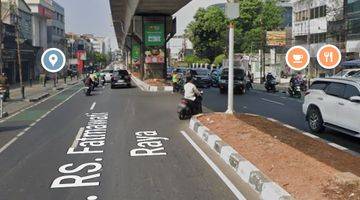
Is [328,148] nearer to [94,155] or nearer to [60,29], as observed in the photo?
[94,155]

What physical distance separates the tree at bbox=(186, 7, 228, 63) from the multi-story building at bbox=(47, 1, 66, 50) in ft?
112

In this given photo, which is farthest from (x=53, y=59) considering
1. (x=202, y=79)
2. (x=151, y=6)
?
(x=202, y=79)

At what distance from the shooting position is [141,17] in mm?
41875

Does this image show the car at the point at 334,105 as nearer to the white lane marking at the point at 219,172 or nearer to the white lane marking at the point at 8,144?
the white lane marking at the point at 219,172

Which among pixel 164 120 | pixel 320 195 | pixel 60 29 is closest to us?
pixel 320 195

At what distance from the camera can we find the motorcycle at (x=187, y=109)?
1781cm

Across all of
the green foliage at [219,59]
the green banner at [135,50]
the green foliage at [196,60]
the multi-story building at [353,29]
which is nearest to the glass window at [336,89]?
the multi-story building at [353,29]

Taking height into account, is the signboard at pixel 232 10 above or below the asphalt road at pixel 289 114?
above

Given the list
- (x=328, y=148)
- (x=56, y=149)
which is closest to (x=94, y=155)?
(x=56, y=149)

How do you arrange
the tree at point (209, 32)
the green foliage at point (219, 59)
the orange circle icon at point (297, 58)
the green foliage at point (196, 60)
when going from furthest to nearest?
1. the green foliage at point (196, 60)
2. the tree at point (209, 32)
3. the green foliage at point (219, 59)
4. the orange circle icon at point (297, 58)

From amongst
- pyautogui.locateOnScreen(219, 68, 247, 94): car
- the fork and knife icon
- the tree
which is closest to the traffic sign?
pyautogui.locateOnScreen(219, 68, 247, 94): car

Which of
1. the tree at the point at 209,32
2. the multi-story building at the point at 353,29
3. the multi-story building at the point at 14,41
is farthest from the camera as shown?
the tree at the point at 209,32

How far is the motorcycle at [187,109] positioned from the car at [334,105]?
4.15 meters

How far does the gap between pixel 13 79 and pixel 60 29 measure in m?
60.0
